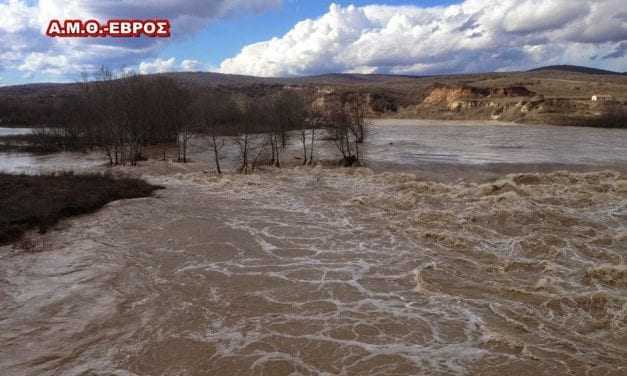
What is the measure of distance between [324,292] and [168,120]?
3723 centimetres

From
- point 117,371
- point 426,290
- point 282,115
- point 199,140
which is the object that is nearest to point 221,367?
point 117,371

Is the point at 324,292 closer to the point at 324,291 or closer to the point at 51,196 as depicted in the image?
the point at 324,291

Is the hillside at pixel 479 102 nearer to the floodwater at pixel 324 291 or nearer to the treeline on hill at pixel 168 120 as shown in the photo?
the treeline on hill at pixel 168 120

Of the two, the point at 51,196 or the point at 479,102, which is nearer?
the point at 51,196

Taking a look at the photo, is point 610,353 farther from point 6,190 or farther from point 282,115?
point 282,115

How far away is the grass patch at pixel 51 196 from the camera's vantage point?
14941 mm

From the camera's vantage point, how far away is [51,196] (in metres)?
18.1

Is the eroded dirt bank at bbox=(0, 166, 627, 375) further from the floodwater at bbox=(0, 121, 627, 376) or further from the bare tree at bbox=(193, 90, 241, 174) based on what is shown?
the bare tree at bbox=(193, 90, 241, 174)

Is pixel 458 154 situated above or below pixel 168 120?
below

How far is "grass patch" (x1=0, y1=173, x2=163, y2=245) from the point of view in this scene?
1494 cm

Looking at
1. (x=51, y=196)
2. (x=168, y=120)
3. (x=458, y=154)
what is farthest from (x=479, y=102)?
(x=51, y=196)

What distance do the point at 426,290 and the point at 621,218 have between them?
11218mm

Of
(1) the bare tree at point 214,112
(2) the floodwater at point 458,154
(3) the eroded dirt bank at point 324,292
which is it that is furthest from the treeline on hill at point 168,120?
(3) the eroded dirt bank at point 324,292

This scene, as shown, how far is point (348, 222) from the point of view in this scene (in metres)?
16.5
